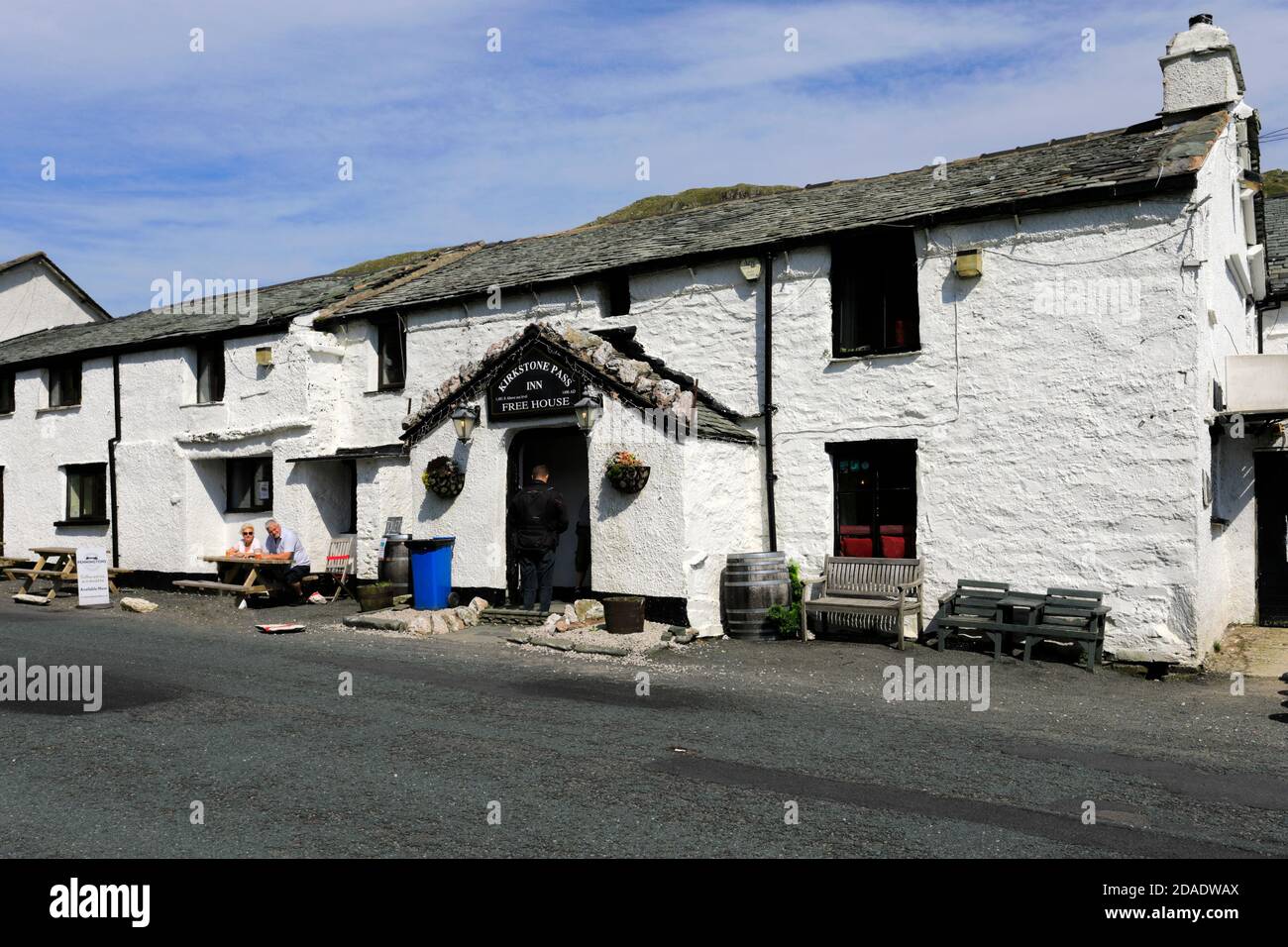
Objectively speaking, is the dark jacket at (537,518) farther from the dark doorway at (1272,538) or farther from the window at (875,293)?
the dark doorway at (1272,538)

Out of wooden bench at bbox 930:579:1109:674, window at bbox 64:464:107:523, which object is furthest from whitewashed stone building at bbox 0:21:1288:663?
window at bbox 64:464:107:523

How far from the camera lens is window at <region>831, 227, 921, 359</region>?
43.2 feet

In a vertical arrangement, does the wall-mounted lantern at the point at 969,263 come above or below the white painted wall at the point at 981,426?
above

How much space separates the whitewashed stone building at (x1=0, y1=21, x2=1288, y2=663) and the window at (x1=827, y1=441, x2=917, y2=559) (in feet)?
0.12

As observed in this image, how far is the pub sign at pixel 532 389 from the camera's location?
13797mm

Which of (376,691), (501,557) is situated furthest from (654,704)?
(501,557)

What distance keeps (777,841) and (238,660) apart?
24.6 ft

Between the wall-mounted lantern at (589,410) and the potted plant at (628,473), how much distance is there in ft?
2.17

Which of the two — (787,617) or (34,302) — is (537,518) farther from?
(34,302)

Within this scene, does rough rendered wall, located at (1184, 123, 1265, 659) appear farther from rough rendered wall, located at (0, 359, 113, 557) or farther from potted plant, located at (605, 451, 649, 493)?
rough rendered wall, located at (0, 359, 113, 557)

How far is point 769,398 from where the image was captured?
14008mm

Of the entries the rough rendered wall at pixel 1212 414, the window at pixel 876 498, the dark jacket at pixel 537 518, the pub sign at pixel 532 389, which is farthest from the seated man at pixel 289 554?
the rough rendered wall at pixel 1212 414
